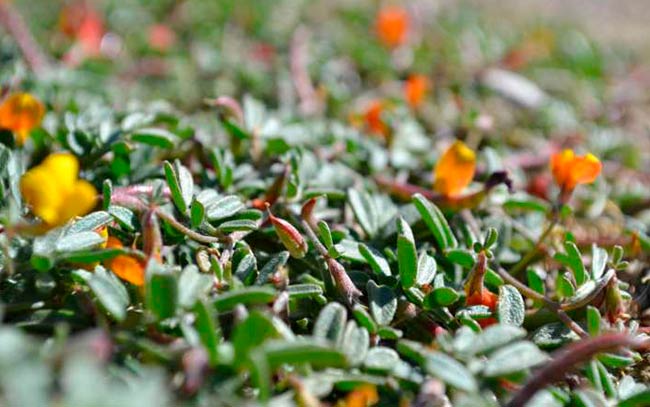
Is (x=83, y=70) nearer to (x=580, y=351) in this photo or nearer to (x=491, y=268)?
(x=491, y=268)

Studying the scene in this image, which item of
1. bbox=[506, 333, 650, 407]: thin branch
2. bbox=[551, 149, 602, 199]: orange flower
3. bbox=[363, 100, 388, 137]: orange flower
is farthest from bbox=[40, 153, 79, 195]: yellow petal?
bbox=[363, 100, 388, 137]: orange flower

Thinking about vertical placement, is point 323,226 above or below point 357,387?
above

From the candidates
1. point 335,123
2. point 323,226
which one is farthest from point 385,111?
point 323,226

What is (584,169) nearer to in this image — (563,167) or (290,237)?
(563,167)

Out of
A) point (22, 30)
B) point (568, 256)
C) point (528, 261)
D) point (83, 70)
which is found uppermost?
point (22, 30)

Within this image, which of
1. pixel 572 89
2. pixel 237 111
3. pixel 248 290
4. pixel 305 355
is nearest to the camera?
pixel 305 355

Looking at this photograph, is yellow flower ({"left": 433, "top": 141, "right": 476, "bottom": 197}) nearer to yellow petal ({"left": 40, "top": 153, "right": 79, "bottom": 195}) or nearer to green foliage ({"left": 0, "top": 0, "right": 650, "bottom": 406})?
green foliage ({"left": 0, "top": 0, "right": 650, "bottom": 406})

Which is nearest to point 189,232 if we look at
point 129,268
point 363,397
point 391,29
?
point 129,268

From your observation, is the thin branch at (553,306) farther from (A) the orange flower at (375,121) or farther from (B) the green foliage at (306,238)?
(A) the orange flower at (375,121)

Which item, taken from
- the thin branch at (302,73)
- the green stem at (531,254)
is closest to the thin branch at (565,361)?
the green stem at (531,254)
